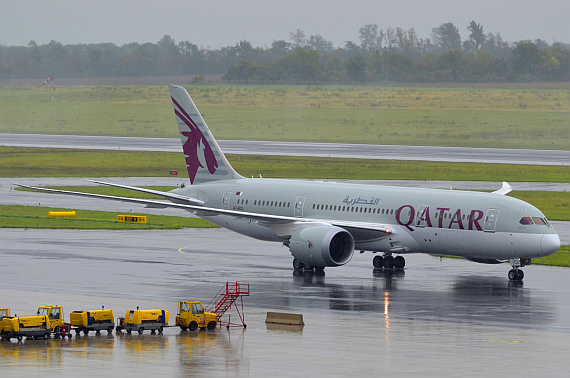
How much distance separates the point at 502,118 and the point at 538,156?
55448mm

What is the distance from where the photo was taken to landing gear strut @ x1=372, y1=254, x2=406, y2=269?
4925cm

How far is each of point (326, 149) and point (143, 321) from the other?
4273 inches

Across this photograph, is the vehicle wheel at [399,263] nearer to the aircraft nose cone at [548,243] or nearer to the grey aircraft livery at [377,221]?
the grey aircraft livery at [377,221]

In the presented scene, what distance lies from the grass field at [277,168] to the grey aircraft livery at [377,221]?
45617 mm

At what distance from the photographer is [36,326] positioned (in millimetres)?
30156

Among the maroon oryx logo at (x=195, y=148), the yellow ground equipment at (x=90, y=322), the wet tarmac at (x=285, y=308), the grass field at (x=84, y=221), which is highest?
the maroon oryx logo at (x=195, y=148)

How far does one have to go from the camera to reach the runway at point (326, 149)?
12481 centimetres

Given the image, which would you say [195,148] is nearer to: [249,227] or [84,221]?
[249,227]

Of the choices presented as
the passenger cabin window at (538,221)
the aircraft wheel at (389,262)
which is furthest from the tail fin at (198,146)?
the passenger cabin window at (538,221)

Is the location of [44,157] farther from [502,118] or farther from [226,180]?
[502,118]

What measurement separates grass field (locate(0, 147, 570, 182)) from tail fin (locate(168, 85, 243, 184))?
Answer: 43.1 meters

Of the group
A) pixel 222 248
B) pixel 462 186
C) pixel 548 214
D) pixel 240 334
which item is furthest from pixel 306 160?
pixel 240 334

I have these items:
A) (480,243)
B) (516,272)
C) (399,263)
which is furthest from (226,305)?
(516,272)

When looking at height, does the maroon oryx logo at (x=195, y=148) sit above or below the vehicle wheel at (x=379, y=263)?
above
